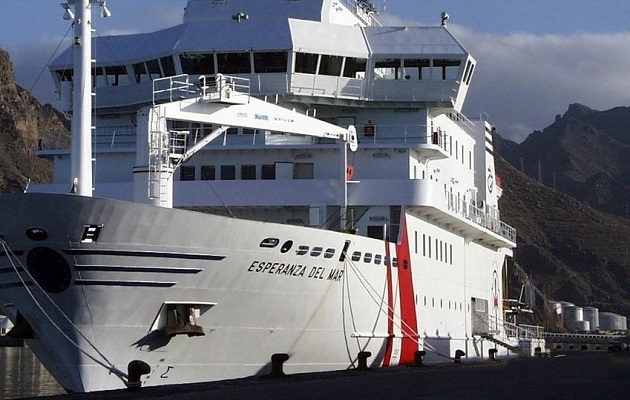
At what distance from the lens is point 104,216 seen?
22375 mm

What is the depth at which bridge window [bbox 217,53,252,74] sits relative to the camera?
31.8m

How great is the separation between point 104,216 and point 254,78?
1014 cm

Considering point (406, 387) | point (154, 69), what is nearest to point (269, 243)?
point (406, 387)

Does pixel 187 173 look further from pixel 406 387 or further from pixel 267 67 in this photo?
pixel 406 387

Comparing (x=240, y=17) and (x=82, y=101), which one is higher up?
(x=240, y=17)

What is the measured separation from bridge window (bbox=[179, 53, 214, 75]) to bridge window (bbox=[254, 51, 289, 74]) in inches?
46.0

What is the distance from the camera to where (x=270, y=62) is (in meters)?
31.8

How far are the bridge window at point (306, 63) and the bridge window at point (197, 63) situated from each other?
7.14 feet

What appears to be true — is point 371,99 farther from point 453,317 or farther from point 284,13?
point 453,317

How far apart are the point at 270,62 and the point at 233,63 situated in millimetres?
943

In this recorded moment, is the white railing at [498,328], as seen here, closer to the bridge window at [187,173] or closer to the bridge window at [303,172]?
the bridge window at [303,172]

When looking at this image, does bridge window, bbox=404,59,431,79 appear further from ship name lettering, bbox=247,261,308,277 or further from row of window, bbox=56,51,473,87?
ship name lettering, bbox=247,261,308,277

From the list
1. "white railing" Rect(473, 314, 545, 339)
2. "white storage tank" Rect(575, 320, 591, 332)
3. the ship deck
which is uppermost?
"white storage tank" Rect(575, 320, 591, 332)

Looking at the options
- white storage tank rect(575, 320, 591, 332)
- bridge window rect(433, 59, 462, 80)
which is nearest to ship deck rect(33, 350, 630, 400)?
bridge window rect(433, 59, 462, 80)
